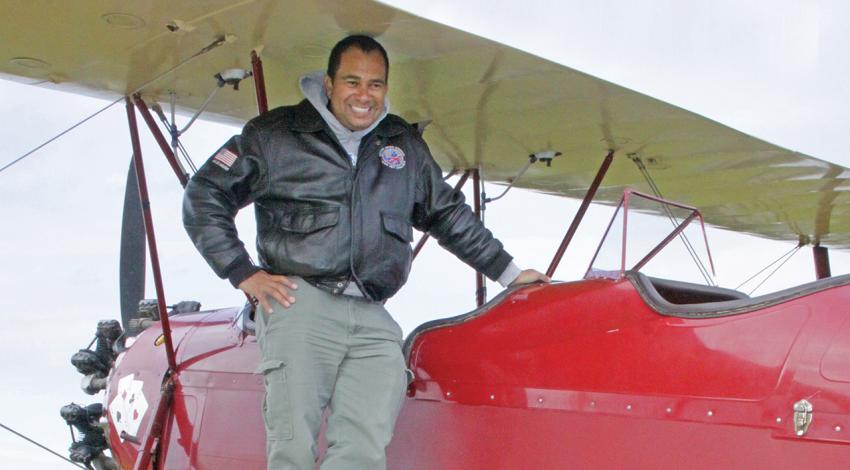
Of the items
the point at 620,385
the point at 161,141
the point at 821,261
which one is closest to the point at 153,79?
the point at 161,141

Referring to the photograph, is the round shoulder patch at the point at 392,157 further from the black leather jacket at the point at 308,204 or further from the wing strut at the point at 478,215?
the wing strut at the point at 478,215

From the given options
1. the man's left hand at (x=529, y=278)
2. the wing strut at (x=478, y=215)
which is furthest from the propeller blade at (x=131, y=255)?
the man's left hand at (x=529, y=278)

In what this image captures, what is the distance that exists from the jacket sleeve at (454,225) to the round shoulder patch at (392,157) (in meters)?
0.15

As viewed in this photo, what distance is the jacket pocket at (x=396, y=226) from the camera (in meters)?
3.03

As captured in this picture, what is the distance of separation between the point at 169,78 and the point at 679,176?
3.58 meters

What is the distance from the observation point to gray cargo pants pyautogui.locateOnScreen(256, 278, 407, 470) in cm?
282

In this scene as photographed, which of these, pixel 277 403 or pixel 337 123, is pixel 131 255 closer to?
pixel 337 123

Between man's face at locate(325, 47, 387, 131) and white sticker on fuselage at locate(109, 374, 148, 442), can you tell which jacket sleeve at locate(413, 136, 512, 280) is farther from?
white sticker on fuselage at locate(109, 374, 148, 442)

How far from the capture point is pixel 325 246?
2936 millimetres

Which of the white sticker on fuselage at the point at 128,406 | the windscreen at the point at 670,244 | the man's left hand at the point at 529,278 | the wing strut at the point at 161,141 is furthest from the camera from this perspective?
the white sticker on fuselage at the point at 128,406

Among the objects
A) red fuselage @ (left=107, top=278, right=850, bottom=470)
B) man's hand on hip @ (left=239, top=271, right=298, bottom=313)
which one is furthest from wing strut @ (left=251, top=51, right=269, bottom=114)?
red fuselage @ (left=107, top=278, right=850, bottom=470)

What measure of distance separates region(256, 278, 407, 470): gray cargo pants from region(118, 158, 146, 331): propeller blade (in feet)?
10.4

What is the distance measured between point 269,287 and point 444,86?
6.05ft

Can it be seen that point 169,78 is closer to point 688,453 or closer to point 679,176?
point 688,453
